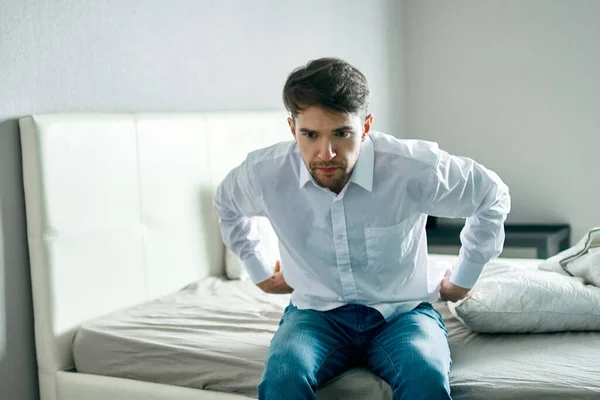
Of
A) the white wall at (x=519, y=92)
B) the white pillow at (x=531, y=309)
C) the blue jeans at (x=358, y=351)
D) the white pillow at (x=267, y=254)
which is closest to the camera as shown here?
the blue jeans at (x=358, y=351)

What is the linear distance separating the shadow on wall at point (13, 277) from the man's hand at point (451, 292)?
42.4 inches

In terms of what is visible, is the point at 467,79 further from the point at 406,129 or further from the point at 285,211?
the point at 285,211

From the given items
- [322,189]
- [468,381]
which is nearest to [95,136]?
[322,189]

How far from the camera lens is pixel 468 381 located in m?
1.61

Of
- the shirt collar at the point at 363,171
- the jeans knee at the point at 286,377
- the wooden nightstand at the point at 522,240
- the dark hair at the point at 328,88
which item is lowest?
the wooden nightstand at the point at 522,240

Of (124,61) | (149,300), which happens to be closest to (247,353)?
(149,300)

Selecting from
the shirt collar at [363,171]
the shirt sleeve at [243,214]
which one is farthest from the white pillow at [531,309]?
the shirt sleeve at [243,214]

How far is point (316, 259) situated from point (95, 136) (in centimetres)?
75

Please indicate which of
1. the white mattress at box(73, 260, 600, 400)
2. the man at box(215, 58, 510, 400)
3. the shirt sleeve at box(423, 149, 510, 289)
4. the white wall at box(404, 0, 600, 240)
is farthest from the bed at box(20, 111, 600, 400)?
the white wall at box(404, 0, 600, 240)

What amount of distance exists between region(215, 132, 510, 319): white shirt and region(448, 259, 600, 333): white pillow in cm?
8

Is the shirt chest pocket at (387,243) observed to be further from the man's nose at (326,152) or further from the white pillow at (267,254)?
the white pillow at (267,254)

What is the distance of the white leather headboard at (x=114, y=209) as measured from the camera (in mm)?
1992

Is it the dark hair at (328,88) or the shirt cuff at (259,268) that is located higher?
the dark hair at (328,88)

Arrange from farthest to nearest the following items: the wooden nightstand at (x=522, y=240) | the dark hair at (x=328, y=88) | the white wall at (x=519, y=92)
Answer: the white wall at (x=519, y=92)
the wooden nightstand at (x=522, y=240)
the dark hair at (x=328, y=88)
